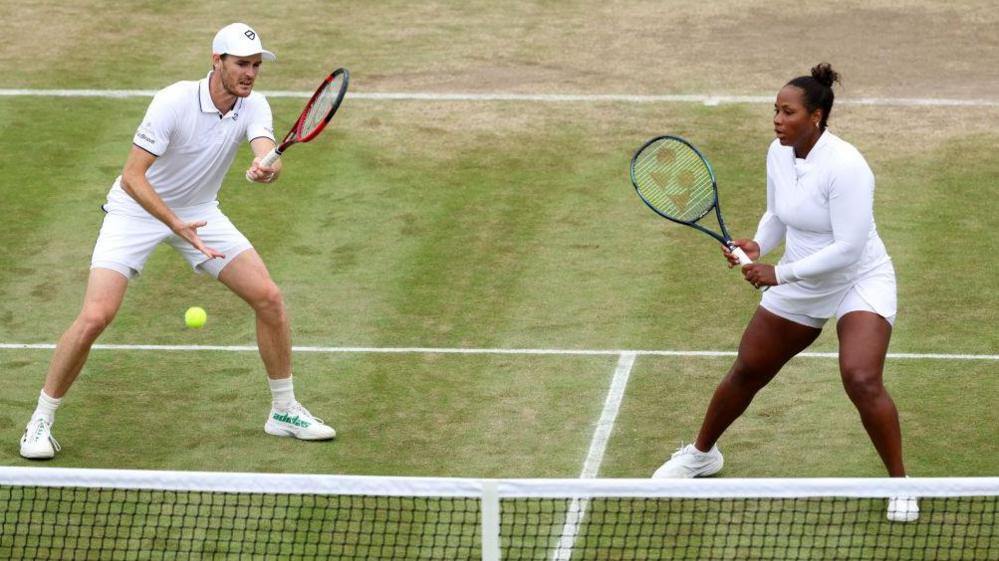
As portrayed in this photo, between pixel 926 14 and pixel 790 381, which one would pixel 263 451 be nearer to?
pixel 790 381

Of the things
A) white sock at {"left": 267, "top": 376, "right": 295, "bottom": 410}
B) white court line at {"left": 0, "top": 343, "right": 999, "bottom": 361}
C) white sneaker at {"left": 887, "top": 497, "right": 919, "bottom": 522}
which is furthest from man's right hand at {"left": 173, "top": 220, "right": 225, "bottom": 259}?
white sneaker at {"left": 887, "top": 497, "right": 919, "bottom": 522}

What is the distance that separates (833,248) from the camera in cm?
797

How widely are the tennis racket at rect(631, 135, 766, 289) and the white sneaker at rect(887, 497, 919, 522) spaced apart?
1599 millimetres

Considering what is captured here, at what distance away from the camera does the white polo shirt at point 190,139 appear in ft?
29.7

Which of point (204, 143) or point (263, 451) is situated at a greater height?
point (204, 143)

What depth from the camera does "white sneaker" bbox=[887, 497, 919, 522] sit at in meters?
8.22

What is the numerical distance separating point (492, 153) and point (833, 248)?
21.3 feet

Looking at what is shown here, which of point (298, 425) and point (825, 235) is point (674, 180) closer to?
point (825, 235)

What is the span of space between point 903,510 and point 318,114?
373cm

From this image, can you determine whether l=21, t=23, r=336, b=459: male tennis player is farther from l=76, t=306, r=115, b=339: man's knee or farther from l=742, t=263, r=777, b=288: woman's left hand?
l=742, t=263, r=777, b=288: woman's left hand

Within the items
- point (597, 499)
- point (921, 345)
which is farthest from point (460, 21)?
point (597, 499)

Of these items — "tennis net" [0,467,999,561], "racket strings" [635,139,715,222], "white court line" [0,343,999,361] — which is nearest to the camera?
"tennis net" [0,467,999,561]

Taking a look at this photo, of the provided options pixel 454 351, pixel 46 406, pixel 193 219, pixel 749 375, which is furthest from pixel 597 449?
pixel 46 406

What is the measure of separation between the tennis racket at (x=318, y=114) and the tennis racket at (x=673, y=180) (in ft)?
5.18
